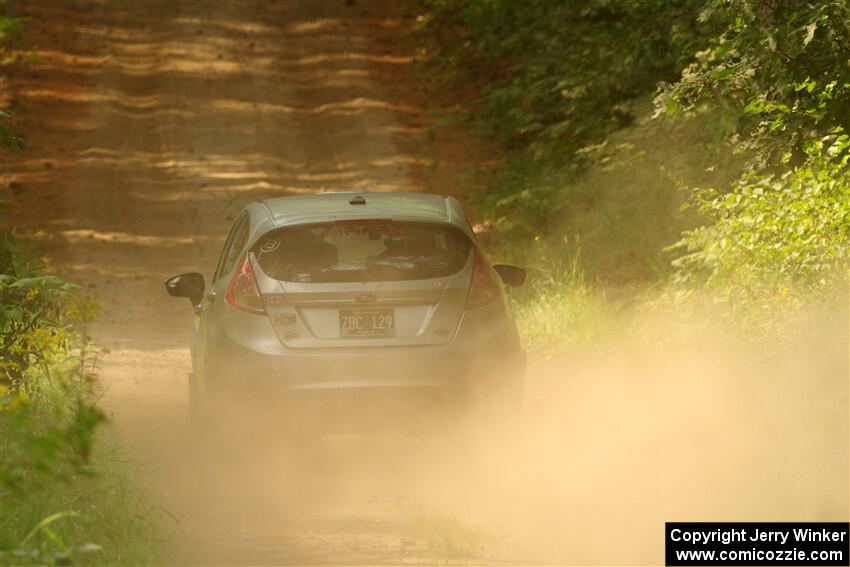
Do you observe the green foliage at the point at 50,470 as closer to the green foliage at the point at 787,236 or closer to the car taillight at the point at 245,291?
the car taillight at the point at 245,291

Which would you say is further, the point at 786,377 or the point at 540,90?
the point at 540,90

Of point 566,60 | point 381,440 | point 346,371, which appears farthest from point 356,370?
point 566,60

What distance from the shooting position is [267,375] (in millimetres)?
8719

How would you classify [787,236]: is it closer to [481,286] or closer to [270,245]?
[481,286]

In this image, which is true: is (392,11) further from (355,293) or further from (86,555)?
(86,555)

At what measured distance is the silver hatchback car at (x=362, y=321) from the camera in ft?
28.6

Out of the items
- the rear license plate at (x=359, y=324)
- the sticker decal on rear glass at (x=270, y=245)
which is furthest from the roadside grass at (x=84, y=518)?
the sticker decal on rear glass at (x=270, y=245)

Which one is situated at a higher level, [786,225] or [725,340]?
[786,225]

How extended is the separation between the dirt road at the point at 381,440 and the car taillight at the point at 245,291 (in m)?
0.89

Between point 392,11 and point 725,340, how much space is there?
77.5 ft

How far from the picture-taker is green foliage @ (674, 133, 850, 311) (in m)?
10.3

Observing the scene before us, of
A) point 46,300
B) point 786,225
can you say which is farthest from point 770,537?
point 46,300

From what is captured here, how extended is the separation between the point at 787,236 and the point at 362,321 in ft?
12.7

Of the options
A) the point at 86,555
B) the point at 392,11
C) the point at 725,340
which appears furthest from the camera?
the point at 392,11
